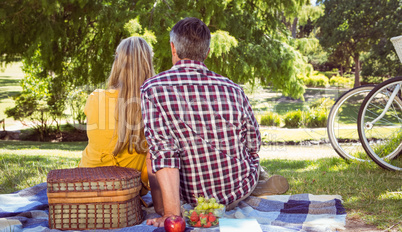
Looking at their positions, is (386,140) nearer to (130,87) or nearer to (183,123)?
(183,123)

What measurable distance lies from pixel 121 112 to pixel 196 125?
2.10 feet

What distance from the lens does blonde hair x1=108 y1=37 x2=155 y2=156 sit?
106 inches

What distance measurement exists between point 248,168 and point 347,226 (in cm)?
72

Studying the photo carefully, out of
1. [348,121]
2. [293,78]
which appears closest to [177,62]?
[293,78]

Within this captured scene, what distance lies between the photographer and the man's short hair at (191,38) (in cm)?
225

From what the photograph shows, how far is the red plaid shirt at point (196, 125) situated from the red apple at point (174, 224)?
0.29 m

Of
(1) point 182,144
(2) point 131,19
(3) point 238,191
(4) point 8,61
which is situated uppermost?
(2) point 131,19

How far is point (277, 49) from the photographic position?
9758 millimetres

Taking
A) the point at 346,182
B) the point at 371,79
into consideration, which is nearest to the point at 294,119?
the point at 346,182

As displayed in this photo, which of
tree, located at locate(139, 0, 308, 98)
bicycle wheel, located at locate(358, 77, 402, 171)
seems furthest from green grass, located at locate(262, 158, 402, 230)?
tree, located at locate(139, 0, 308, 98)

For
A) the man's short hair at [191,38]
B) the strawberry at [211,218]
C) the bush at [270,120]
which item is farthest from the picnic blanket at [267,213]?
the bush at [270,120]

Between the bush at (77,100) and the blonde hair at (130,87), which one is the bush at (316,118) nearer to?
the bush at (77,100)

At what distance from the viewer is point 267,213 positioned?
2.66 metres

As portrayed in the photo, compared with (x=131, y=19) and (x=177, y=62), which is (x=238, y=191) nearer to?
(x=177, y=62)
